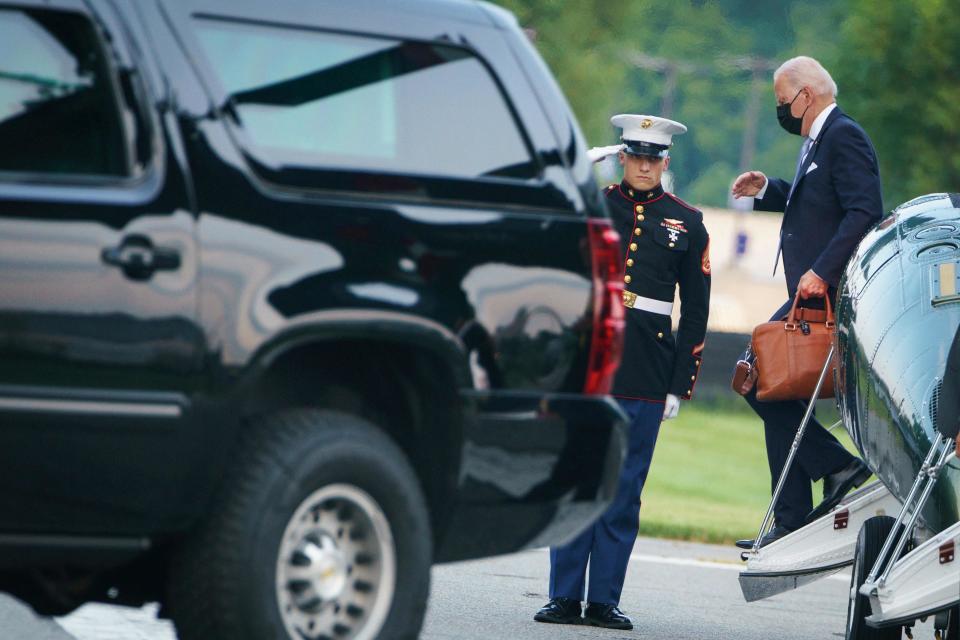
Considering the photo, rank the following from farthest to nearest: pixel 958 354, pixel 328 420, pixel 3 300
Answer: pixel 958 354 → pixel 328 420 → pixel 3 300

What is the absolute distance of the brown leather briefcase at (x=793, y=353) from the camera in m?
8.00

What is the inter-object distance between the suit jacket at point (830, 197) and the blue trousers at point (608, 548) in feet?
3.44

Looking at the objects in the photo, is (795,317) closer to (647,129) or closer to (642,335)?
(642,335)

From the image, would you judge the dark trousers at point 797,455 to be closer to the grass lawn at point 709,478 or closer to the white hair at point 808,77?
the white hair at point 808,77

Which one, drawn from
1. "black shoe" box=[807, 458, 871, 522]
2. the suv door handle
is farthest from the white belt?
the suv door handle

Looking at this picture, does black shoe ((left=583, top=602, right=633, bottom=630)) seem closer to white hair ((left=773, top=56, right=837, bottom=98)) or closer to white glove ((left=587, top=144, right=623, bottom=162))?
white glove ((left=587, top=144, right=623, bottom=162))

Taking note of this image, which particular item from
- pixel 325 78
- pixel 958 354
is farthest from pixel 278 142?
pixel 958 354

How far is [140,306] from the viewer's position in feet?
15.0

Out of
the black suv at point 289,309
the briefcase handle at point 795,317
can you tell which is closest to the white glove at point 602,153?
the briefcase handle at point 795,317

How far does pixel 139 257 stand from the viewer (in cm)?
459

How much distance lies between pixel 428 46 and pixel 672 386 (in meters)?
3.16

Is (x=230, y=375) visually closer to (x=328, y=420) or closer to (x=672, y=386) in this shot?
(x=328, y=420)

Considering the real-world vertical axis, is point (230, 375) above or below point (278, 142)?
below

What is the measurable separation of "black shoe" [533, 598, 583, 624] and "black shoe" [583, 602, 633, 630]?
0.05 m
